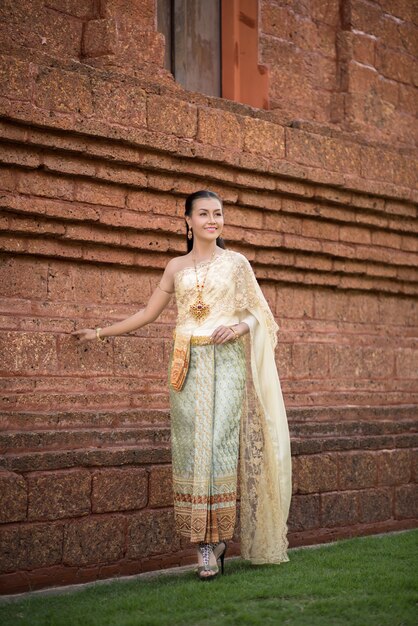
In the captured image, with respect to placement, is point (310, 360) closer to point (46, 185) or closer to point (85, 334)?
point (85, 334)

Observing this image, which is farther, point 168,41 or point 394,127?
point 394,127

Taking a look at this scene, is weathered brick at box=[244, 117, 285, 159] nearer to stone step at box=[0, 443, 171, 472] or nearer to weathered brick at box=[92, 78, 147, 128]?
weathered brick at box=[92, 78, 147, 128]

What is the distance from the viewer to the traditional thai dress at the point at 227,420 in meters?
6.02

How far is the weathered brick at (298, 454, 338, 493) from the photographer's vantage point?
7.70 m

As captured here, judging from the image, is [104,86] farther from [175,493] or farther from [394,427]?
[394,427]

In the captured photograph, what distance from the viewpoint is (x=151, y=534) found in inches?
259

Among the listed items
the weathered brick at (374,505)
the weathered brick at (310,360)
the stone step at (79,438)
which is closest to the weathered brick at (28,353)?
the stone step at (79,438)

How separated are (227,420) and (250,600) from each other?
3.21 ft

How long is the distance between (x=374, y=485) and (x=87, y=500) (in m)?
2.79

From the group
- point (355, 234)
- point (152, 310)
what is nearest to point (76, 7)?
point (152, 310)

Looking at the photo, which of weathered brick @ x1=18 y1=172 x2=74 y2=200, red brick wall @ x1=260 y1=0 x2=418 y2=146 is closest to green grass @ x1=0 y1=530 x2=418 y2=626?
weathered brick @ x1=18 y1=172 x2=74 y2=200

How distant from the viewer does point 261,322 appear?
20.8 feet

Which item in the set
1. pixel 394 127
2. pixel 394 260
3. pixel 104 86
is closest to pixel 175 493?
pixel 104 86

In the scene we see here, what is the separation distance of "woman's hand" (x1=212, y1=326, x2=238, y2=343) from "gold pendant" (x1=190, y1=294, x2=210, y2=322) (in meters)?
0.13
